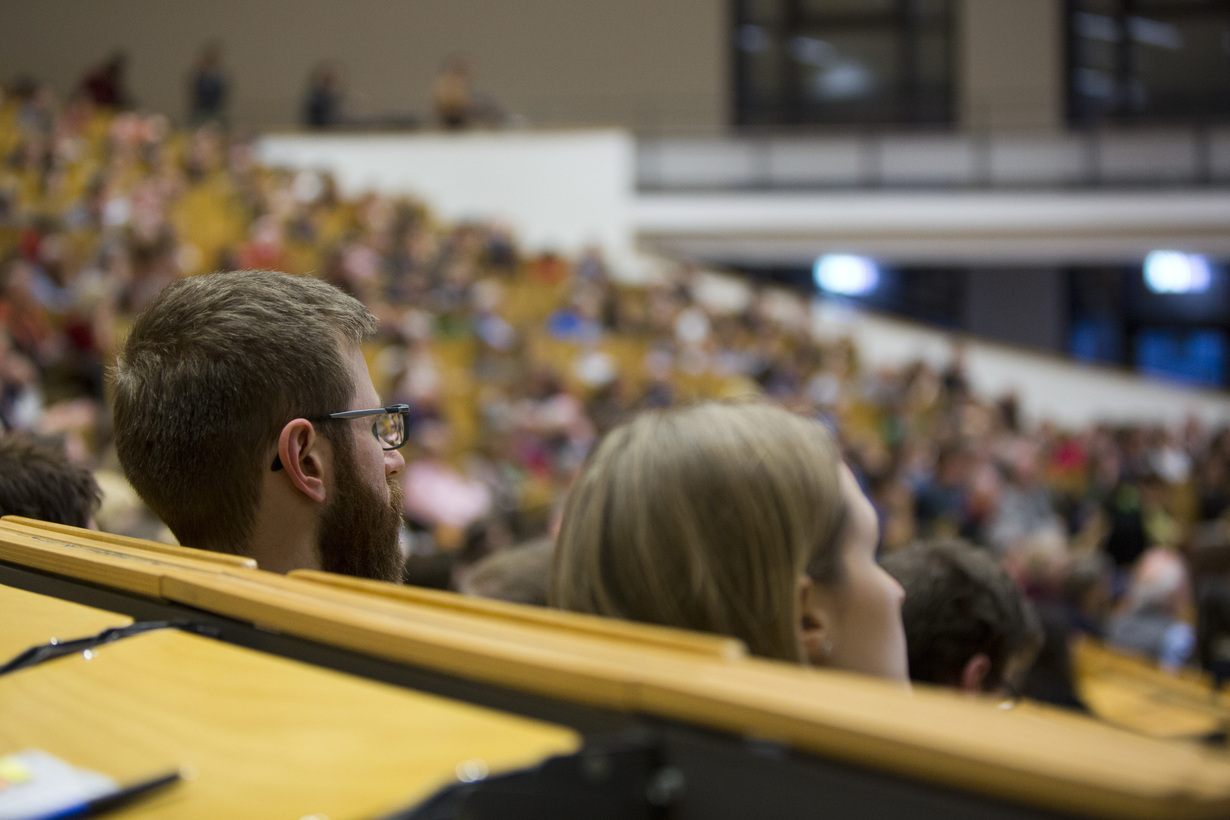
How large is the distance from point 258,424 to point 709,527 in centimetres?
52

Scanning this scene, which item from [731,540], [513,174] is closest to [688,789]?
[731,540]

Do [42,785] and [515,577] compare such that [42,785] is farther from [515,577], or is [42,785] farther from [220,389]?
[515,577]

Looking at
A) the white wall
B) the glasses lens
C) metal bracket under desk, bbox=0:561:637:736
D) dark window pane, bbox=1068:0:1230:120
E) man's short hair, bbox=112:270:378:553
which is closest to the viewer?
metal bracket under desk, bbox=0:561:637:736

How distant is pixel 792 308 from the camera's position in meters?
9.60

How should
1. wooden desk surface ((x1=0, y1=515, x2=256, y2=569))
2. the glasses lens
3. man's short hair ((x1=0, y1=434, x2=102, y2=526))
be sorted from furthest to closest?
man's short hair ((x1=0, y1=434, x2=102, y2=526)) → the glasses lens → wooden desk surface ((x1=0, y1=515, x2=256, y2=569))

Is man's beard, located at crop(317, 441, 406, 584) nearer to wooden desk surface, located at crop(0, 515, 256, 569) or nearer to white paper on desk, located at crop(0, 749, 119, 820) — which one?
wooden desk surface, located at crop(0, 515, 256, 569)

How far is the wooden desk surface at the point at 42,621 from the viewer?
0.76 m

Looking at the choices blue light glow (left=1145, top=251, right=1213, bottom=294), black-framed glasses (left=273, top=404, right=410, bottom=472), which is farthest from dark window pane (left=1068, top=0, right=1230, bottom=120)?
black-framed glasses (left=273, top=404, right=410, bottom=472)

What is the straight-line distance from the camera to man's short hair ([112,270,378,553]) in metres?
1.02

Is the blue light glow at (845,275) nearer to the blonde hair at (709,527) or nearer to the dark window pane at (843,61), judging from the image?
the dark window pane at (843,61)

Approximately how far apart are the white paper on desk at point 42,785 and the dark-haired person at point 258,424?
0.49m

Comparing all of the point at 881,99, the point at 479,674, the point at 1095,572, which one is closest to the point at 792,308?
the point at 881,99

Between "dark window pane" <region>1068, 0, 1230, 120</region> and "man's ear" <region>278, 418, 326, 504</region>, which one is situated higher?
"dark window pane" <region>1068, 0, 1230, 120</region>

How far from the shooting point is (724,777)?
0.48 meters
